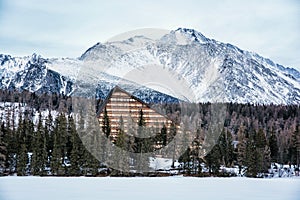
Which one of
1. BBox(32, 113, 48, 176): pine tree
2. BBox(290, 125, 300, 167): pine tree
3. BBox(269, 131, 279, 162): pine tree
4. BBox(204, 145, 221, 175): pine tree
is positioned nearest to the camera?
BBox(32, 113, 48, 176): pine tree


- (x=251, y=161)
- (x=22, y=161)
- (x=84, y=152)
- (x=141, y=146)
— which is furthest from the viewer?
(x=141, y=146)

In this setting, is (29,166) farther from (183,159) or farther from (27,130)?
(183,159)

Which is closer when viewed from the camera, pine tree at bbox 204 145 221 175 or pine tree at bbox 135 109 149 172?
pine tree at bbox 135 109 149 172

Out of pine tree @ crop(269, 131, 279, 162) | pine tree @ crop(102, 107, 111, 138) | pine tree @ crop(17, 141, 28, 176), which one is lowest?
pine tree @ crop(17, 141, 28, 176)

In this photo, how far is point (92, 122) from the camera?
52250 mm

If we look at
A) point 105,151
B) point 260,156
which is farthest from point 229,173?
point 105,151

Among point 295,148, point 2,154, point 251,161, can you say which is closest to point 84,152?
point 2,154

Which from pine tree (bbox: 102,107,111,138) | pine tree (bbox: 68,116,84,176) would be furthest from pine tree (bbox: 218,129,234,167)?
pine tree (bbox: 68,116,84,176)

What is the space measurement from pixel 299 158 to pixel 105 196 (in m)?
55.2

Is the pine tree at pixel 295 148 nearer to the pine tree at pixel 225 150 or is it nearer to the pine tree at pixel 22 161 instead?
the pine tree at pixel 225 150

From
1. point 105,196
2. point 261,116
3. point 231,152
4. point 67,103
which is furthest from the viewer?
point 67,103

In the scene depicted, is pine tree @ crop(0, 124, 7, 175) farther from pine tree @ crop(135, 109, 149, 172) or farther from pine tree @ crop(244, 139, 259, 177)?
pine tree @ crop(244, 139, 259, 177)

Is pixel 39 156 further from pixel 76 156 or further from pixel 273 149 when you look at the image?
pixel 273 149

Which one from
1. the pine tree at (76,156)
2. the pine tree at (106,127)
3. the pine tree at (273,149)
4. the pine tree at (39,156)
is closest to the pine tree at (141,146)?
the pine tree at (106,127)
